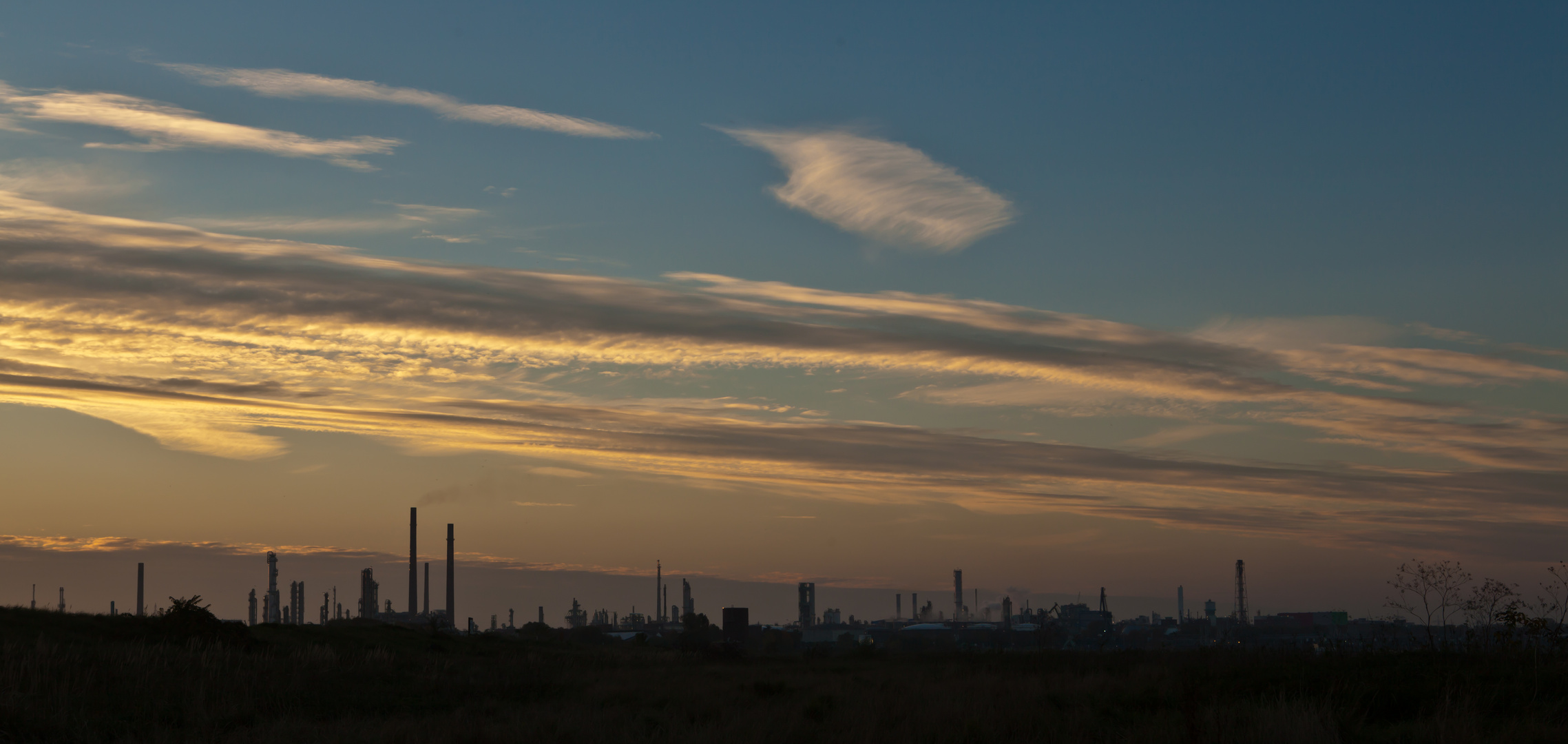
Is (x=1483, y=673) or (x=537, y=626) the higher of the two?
(x=1483, y=673)

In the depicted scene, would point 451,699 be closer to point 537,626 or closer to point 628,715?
point 628,715

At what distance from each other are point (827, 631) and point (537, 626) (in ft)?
216

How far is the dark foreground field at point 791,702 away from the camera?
15.5 m

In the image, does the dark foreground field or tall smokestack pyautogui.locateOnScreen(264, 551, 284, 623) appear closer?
the dark foreground field

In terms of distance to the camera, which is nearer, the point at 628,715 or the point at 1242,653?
the point at 628,715

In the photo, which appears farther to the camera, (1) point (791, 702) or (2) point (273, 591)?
(2) point (273, 591)

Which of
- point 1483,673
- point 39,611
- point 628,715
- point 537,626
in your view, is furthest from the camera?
point 537,626

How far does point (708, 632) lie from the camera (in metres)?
141

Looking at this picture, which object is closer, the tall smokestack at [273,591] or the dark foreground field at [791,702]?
the dark foreground field at [791,702]

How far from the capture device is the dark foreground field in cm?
1553

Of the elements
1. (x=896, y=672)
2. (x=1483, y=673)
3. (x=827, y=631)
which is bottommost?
(x=827, y=631)

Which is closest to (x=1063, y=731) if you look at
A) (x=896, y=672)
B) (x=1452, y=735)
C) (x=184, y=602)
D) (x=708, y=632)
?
(x=1452, y=735)

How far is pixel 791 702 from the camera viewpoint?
74.7 feet

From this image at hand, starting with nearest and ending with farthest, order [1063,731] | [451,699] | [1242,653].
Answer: [1063,731]
[451,699]
[1242,653]
